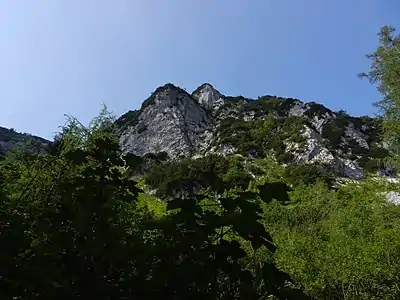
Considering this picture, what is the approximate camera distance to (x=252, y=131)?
6519 centimetres

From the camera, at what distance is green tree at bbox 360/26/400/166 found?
1541 centimetres

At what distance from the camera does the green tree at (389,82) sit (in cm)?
1541

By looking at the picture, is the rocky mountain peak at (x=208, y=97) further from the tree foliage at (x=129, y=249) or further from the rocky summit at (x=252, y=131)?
the tree foliage at (x=129, y=249)

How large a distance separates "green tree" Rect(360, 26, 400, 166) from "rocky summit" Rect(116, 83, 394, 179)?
1413 inches

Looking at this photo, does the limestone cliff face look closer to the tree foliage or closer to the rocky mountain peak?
the rocky mountain peak

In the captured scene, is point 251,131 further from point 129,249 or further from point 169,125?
point 129,249

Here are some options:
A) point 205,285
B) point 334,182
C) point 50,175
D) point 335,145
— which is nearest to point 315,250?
point 50,175

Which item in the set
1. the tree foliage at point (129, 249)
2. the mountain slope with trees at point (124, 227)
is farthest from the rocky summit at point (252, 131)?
the tree foliage at point (129, 249)

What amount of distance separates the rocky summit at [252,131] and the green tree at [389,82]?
35887 millimetres

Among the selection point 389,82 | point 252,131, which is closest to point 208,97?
point 252,131

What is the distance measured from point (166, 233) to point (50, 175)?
2.07m

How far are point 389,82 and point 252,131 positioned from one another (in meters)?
49.3

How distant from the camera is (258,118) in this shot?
7281 cm

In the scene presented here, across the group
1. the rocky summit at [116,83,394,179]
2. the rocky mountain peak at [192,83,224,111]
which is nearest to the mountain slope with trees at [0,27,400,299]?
the rocky summit at [116,83,394,179]
